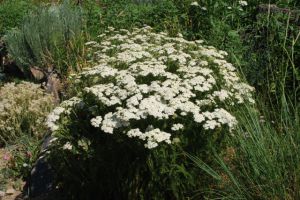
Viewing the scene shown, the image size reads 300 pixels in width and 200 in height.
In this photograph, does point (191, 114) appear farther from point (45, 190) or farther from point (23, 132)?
point (23, 132)

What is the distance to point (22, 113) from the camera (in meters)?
6.86

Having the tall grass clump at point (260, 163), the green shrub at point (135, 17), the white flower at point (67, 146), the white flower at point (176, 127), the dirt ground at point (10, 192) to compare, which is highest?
the white flower at point (176, 127)

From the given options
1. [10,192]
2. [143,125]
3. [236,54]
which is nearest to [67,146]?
[143,125]

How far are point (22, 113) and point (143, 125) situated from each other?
3283mm

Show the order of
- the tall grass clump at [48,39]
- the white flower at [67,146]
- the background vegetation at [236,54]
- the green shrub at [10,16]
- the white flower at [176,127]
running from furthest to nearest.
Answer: the green shrub at [10,16]
the tall grass clump at [48,39]
the white flower at [67,146]
the white flower at [176,127]
the background vegetation at [236,54]

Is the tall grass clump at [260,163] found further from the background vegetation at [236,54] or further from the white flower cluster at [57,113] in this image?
the white flower cluster at [57,113]

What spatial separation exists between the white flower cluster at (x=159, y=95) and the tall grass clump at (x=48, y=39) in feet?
9.71

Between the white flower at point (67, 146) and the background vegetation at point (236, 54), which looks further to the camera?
the white flower at point (67, 146)

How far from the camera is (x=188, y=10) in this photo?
7.22m

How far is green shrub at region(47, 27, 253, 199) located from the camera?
391 centimetres

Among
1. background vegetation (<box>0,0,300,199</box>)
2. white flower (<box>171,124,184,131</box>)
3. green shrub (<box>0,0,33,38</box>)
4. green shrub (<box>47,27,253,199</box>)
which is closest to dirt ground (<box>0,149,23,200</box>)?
background vegetation (<box>0,0,300,199</box>)

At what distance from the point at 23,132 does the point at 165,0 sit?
2.85 meters

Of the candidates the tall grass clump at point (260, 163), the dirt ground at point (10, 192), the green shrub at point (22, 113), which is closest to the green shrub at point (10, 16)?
the green shrub at point (22, 113)

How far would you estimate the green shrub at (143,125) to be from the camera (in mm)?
3906
